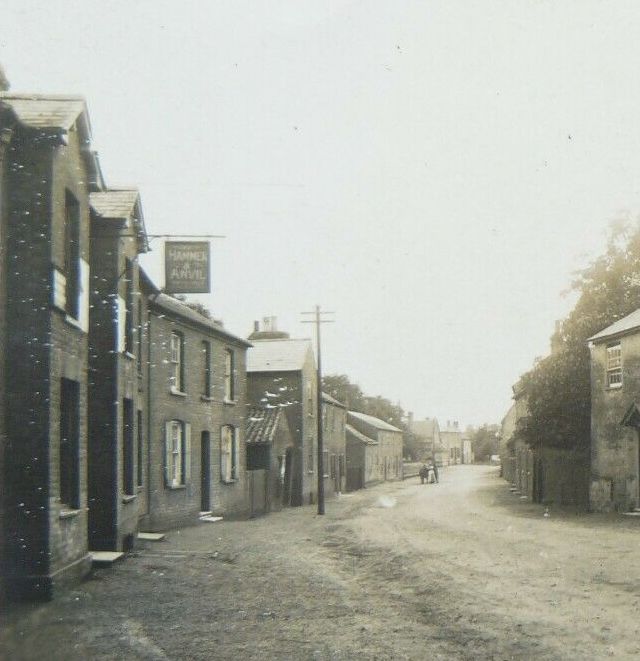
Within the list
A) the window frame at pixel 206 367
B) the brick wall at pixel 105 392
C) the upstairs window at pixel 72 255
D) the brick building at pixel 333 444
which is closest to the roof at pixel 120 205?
the brick wall at pixel 105 392

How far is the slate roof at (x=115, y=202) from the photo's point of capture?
17125 millimetres

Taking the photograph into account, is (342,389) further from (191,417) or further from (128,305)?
(128,305)

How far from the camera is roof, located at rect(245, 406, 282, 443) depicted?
37219mm

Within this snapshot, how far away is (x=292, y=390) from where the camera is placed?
140 ft

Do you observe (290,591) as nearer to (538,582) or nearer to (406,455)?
(538,582)

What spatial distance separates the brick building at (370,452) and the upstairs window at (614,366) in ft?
118

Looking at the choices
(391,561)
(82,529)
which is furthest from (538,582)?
(82,529)

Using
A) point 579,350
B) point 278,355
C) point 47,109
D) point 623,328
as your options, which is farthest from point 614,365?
point 47,109

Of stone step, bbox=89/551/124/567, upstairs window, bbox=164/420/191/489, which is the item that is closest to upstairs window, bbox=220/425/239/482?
upstairs window, bbox=164/420/191/489

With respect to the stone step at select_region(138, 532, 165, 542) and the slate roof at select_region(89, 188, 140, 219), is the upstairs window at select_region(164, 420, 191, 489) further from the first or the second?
the slate roof at select_region(89, 188, 140, 219)

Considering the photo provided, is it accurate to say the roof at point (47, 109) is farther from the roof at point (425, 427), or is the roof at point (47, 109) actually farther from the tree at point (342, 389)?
the roof at point (425, 427)

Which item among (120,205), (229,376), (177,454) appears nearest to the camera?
(120,205)

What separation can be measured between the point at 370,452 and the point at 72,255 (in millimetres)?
57008

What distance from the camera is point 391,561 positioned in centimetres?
1666
